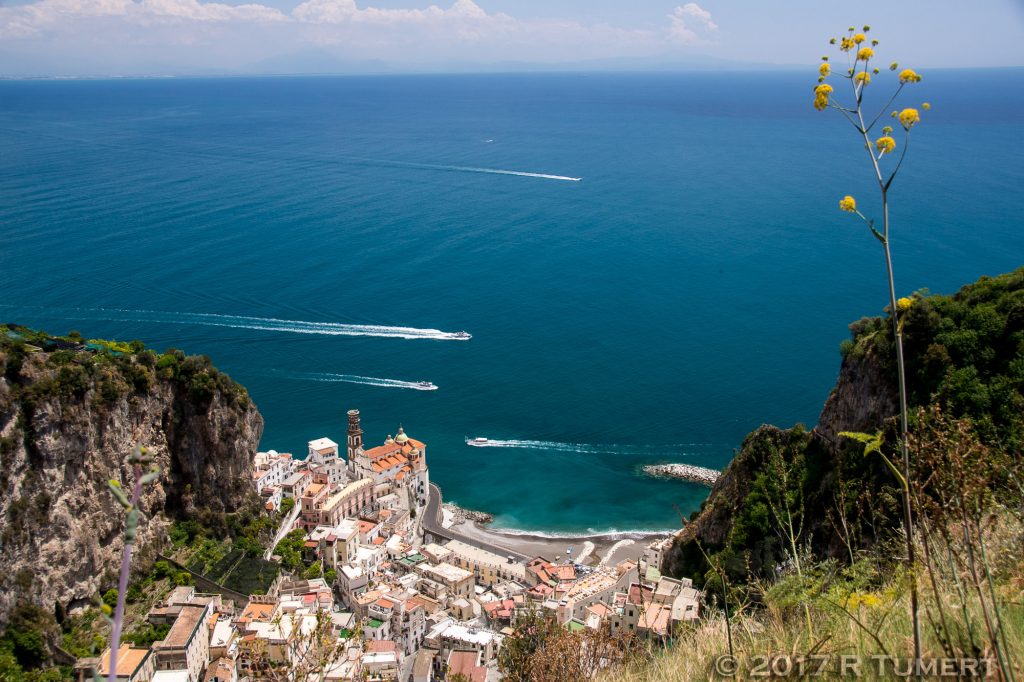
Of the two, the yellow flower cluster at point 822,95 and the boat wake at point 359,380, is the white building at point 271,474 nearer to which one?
the boat wake at point 359,380

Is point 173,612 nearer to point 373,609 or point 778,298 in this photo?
→ point 373,609

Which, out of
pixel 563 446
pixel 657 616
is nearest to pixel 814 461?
pixel 657 616

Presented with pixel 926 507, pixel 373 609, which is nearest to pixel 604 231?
pixel 373 609

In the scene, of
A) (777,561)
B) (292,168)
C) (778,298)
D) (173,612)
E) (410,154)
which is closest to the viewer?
(777,561)

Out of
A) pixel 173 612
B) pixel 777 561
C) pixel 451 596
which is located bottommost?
pixel 451 596

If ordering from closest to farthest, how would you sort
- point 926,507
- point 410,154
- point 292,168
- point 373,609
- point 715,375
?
point 926,507 → point 373,609 → point 715,375 → point 292,168 → point 410,154

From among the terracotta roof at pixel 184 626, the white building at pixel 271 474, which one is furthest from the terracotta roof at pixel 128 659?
the white building at pixel 271 474

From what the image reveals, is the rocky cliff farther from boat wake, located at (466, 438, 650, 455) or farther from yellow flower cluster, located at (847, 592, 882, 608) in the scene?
boat wake, located at (466, 438, 650, 455)
